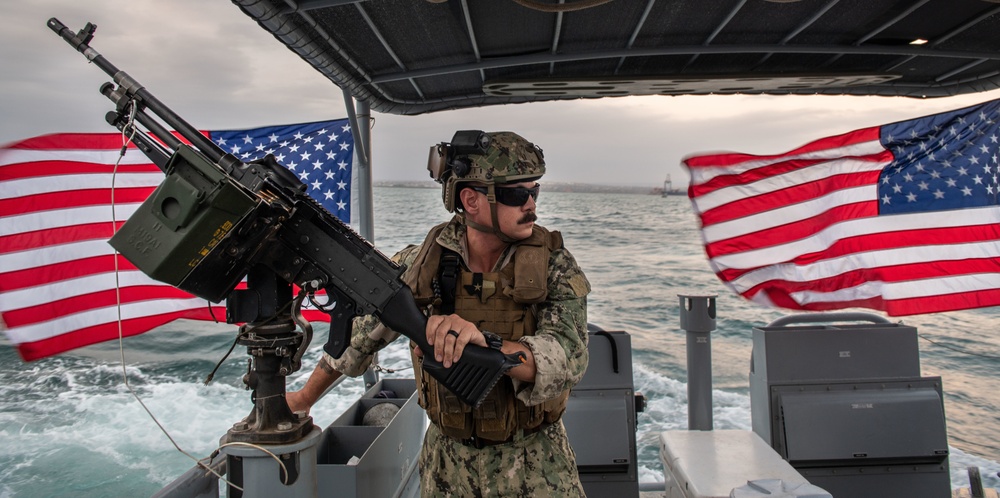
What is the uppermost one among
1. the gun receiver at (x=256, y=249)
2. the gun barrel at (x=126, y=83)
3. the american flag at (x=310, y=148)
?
the american flag at (x=310, y=148)

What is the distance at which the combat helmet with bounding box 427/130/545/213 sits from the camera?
202cm

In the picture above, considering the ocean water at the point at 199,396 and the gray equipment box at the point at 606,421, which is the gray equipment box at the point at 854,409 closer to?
the gray equipment box at the point at 606,421

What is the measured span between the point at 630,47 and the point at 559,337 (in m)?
2.36

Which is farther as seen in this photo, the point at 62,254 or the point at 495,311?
the point at 62,254

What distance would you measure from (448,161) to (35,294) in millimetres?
3728

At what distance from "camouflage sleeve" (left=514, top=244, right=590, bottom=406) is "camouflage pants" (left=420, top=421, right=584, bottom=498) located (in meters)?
0.29

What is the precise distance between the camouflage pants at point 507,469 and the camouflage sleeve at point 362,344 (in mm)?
388

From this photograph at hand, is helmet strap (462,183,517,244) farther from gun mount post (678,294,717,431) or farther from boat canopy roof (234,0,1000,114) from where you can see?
gun mount post (678,294,717,431)

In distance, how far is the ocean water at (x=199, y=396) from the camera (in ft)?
23.4

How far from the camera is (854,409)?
3357 mm

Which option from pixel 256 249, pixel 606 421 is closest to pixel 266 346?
pixel 256 249

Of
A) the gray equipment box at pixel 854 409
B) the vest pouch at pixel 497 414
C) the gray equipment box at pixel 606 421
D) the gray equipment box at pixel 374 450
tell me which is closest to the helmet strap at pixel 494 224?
the vest pouch at pixel 497 414

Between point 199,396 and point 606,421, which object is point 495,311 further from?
point 199,396

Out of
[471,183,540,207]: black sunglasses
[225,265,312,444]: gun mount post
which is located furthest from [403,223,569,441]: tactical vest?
[225,265,312,444]: gun mount post
